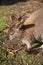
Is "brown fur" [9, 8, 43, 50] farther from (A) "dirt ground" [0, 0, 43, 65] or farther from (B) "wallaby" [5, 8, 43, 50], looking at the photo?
(A) "dirt ground" [0, 0, 43, 65]

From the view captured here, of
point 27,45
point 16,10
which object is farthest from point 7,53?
point 16,10

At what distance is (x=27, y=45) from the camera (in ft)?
17.3

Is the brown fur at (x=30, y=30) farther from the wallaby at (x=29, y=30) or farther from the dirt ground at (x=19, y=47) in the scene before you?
the dirt ground at (x=19, y=47)

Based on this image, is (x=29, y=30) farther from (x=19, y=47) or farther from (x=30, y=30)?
(x=19, y=47)

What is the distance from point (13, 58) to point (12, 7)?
2818mm

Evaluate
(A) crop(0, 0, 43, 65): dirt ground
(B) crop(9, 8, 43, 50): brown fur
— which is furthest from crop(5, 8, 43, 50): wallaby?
(A) crop(0, 0, 43, 65): dirt ground

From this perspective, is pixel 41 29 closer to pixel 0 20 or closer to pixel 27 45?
pixel 27 45

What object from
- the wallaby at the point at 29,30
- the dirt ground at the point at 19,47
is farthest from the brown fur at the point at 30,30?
the dirt ground at the point at 19,47

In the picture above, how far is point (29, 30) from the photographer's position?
5219 millimetres

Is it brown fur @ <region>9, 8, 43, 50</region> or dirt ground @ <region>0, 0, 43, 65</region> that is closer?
dirt ground @ <region>0, 0, 43, 65</region>

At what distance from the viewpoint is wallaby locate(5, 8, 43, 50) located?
5.20m

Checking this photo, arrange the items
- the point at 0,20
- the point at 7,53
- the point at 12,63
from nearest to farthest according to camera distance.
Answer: the point at 12,63 < the point at 7,53 < the point at 0,20

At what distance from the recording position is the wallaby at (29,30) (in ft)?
17.0

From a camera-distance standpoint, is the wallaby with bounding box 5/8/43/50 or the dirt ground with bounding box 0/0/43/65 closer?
the dirt ground with bounding box 0/0/43/65
